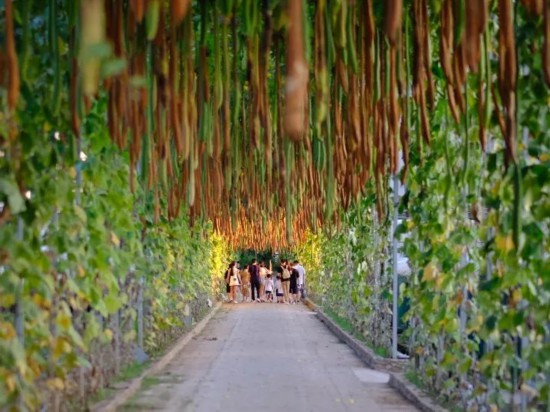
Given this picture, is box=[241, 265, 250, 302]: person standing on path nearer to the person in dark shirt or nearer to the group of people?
the group of people

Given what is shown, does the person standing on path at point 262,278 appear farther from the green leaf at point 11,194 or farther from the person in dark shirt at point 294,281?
the green leaf at point 11,194

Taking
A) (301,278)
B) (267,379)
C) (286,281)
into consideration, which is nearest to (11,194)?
(267,379)

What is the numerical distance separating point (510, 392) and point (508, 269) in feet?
2.84

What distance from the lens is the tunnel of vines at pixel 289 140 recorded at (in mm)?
2062

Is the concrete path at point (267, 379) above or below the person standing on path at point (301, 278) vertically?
below

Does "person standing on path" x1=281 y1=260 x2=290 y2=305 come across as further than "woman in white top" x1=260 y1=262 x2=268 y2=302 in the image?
No

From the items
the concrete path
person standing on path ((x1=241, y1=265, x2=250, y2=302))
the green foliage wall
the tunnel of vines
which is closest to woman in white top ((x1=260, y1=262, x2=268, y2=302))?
person standing on path ((x1=241, y1=265, x2=250, y2=302))

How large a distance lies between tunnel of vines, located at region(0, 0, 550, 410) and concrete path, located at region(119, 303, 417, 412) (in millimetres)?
580

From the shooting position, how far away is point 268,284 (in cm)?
3023

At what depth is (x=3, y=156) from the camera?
3.33 meters

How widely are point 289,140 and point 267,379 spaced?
6.78m

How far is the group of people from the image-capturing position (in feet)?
91.1

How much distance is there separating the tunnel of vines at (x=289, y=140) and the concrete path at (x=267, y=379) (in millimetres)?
580

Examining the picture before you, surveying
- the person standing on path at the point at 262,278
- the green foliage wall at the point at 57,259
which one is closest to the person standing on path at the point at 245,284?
the person standing on path at the point at 262,278
